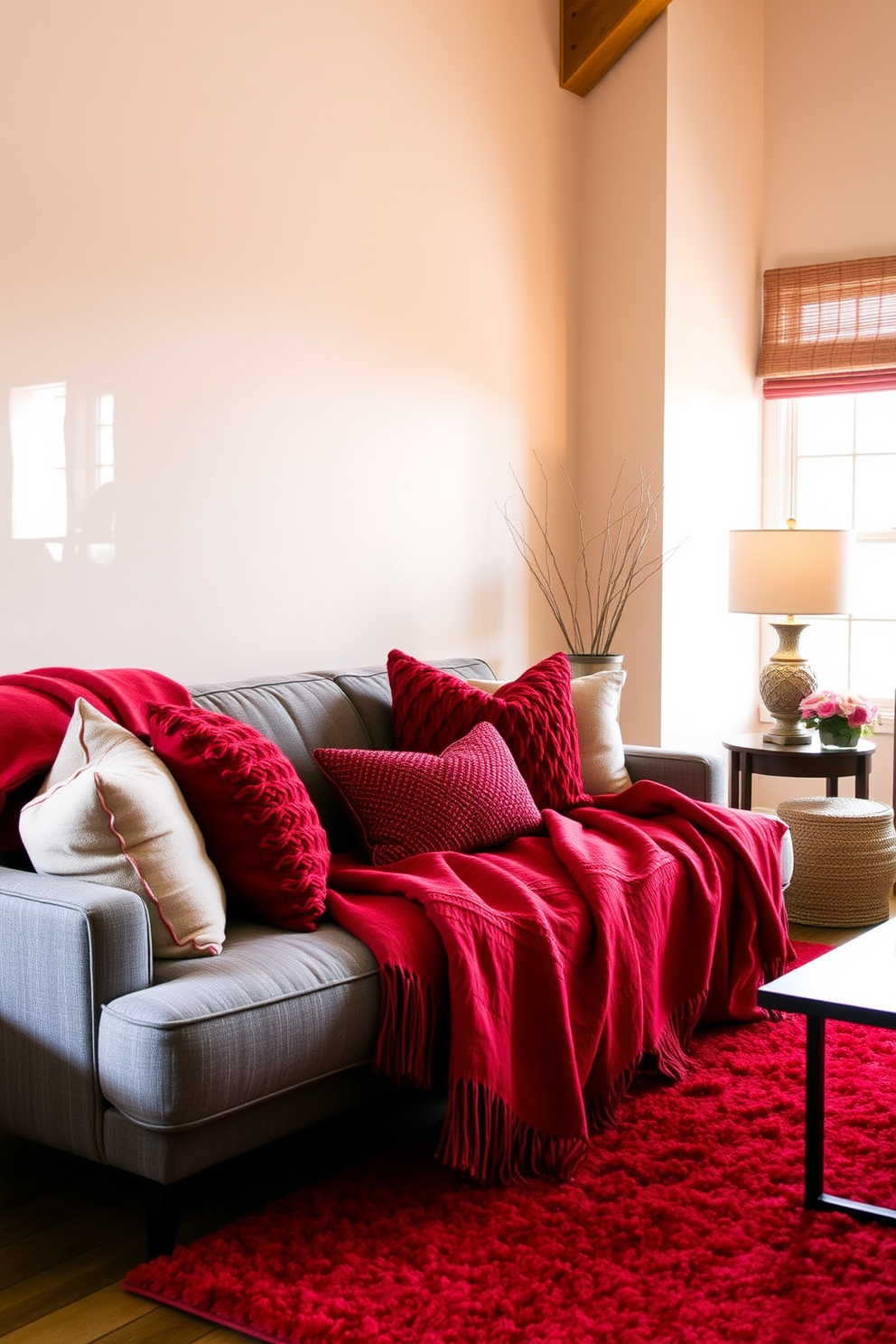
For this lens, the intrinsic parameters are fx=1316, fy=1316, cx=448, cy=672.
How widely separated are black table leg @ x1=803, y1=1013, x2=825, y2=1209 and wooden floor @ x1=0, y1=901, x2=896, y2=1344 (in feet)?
2.56

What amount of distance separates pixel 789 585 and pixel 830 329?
1338mm

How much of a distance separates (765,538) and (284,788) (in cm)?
249

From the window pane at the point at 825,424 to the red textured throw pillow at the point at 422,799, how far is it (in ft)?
9.66

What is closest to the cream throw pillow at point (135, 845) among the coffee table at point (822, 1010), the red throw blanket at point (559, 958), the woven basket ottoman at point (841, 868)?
the red throw blanket at point (559, 958)

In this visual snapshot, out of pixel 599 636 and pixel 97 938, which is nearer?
pixel 97 938

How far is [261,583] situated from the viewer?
12.0ft

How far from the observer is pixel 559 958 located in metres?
2.49

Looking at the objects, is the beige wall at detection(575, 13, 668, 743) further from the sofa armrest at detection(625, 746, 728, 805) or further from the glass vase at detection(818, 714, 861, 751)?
the sofa armrest at detection(625, 746, 728, 805)

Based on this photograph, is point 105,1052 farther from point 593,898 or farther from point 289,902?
point 593,898

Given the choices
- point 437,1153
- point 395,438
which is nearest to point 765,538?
point 395,438

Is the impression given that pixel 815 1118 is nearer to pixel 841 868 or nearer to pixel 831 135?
pixel 841 868

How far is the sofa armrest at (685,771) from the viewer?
141 inches

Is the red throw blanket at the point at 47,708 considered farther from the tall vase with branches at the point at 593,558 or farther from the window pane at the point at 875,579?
the window pane at the point at 875,579

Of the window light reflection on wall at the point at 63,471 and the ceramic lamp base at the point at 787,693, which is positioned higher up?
the window light reflection on wall at the point at 63,471
